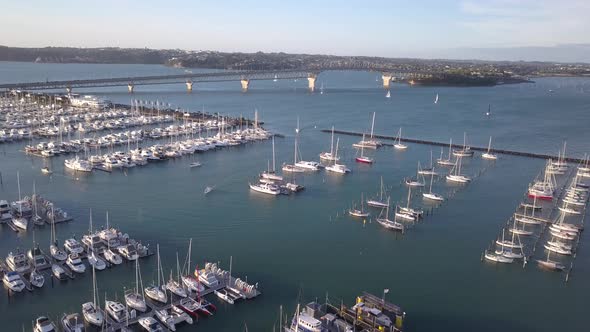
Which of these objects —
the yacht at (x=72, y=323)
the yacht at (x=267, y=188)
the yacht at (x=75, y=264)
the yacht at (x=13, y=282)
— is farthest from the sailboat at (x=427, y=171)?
the yacht at (x=13, y=282)

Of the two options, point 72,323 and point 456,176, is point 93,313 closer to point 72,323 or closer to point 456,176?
point 72,323

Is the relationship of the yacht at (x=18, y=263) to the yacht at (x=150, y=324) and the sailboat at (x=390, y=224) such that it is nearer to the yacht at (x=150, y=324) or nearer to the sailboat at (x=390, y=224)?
the yacht at (x=150, y=324)

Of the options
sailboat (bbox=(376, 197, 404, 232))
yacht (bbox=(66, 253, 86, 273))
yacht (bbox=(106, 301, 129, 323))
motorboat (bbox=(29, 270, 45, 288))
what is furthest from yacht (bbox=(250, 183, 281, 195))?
yacht (bbox=(106, 301, 129, 323))

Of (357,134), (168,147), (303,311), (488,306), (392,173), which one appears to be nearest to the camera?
(303,311)

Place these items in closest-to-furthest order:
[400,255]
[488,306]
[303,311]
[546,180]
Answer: [303,311]
[488,306]
[400,255]
[546,180]

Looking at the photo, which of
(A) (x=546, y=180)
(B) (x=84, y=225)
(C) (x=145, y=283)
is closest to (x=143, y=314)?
(C) (x=145, y=283)

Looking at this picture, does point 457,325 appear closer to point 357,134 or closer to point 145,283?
point 145,283

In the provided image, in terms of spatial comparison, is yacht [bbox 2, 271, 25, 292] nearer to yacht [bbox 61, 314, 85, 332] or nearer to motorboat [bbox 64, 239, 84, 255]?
motorboat [bbox 64, 239, 84, 255]

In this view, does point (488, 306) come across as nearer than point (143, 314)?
No
